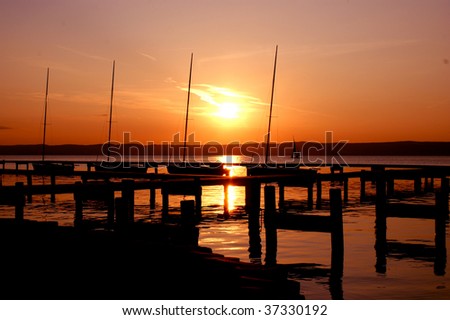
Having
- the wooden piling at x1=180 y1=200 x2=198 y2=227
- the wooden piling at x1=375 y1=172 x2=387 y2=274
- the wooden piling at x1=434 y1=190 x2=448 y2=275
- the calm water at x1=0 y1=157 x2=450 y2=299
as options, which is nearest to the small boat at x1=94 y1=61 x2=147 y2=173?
the calm water at x1=0 y1=157 x2=450 y2=299

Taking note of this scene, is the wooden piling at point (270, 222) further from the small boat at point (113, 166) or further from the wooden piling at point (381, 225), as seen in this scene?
the small boat at point (113, 166)

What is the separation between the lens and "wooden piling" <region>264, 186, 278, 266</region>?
16.3m

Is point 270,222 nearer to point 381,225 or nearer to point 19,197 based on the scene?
point 381,225

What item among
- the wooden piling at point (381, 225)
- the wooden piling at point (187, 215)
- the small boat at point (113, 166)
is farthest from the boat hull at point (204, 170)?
the wooden piling at point (187, 215)

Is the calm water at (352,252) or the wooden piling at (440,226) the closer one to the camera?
the calm water at (352,252)

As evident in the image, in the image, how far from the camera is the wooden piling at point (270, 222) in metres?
16.3

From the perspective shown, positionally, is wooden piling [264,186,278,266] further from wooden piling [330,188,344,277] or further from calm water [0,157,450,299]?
wooden piling [330,188,344,277]

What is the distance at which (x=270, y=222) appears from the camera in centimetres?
1627

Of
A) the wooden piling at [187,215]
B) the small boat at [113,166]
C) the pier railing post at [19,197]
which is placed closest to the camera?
the wooden piling at [187,215]

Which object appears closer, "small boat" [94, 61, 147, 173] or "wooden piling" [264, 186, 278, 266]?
"wooden piling" [264, 186, 278, 266]

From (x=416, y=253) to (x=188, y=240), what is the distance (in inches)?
435

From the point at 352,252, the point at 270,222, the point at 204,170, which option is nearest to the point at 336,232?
the point at 270,222

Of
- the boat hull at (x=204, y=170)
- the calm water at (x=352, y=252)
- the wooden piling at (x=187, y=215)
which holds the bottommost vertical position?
the calm water at (x=352, y=252)

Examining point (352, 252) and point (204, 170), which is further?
point (204, 170)
